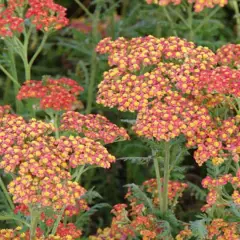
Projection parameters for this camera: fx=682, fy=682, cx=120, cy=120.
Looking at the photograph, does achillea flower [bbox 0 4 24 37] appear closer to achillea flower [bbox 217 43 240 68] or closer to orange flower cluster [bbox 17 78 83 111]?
orange flower cluster [bbox 17 78 83 111]

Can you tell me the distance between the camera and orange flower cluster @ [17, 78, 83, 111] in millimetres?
4680

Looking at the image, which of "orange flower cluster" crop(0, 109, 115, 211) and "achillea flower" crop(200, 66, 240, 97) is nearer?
"orange flower cluster" crop(0, 109, 115, 211)

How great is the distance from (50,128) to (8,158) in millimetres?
431

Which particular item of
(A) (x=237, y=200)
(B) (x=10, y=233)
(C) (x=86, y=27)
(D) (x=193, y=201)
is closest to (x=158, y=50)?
(A) (x=237, y=200)

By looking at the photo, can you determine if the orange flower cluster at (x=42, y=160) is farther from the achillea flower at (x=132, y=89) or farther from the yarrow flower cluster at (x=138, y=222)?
the yarrow flower cluster at (x=138, y=222)

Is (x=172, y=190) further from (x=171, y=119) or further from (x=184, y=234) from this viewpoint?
(x=171, y=119)

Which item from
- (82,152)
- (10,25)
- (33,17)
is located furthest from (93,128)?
(33,17)

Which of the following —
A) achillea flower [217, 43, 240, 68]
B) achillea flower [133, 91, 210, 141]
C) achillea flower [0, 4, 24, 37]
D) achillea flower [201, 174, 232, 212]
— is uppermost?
achillea flower [0, 4, 24, 37]

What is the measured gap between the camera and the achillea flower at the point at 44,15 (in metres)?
4.86

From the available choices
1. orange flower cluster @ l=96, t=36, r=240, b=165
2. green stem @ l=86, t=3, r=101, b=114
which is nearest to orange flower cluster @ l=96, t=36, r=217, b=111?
orange flower cluster @ l=96, t=36, r=240, b=165

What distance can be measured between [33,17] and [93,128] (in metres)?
1.23

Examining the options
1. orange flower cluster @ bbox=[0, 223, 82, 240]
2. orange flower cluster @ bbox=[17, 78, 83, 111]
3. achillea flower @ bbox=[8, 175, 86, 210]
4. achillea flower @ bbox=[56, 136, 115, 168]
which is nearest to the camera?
achillea flower @ bbox=[8, 175, 86, 210]

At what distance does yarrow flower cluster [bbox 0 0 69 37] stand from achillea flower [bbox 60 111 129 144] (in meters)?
0.88

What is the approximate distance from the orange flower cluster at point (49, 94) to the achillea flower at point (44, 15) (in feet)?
1.32
